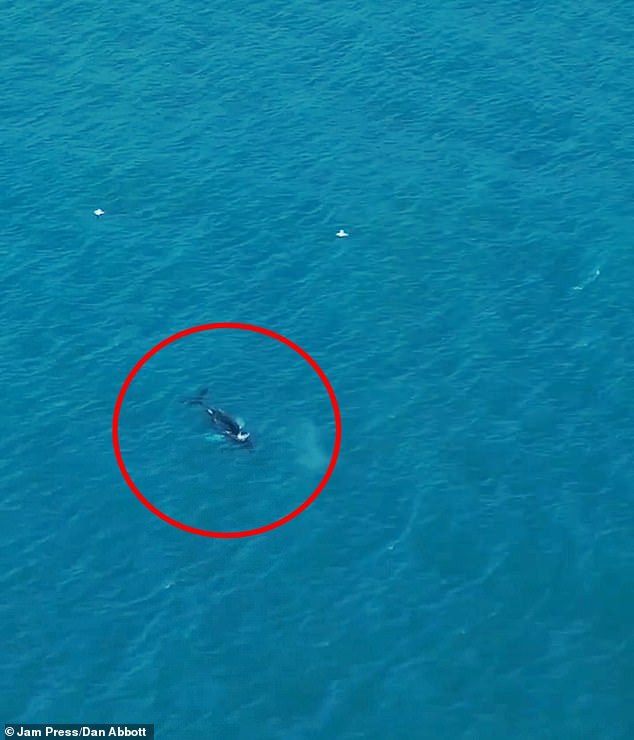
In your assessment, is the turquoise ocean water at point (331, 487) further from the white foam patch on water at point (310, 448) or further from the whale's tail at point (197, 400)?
the whale's tail at point (197, 400)

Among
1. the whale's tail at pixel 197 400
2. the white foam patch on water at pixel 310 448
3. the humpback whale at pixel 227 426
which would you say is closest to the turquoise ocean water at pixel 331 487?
the white foam patch on water at pixel 310 448

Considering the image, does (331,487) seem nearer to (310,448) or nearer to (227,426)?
(310,448)

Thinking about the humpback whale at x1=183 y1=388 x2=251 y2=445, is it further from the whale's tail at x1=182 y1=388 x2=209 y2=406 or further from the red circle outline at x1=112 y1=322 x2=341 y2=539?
the red circle outline at x1=112 y1=322 x2=341 y2=539

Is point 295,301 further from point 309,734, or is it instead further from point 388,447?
point 309,734

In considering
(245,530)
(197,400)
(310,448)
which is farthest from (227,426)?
(245,530)

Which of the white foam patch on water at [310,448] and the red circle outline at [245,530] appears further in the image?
the white foam patch on water at [310,448]

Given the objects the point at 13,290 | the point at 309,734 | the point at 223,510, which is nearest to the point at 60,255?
the point at 13,290

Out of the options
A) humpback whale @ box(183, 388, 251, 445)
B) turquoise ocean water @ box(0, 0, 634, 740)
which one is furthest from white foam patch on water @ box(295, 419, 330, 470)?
humpback whale @ box(183, 388, 251, 445)
